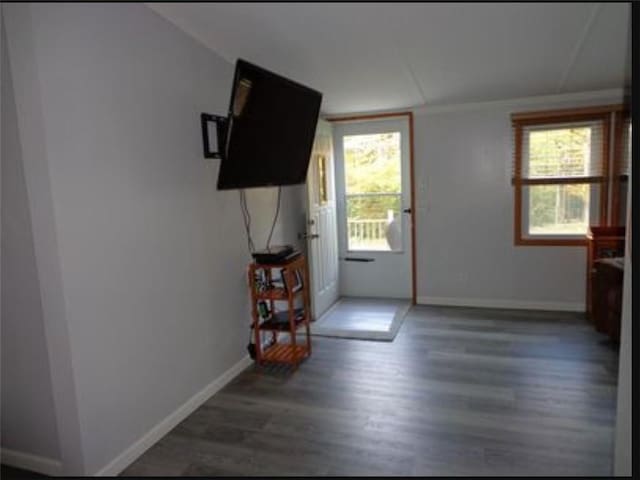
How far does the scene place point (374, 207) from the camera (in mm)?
4602

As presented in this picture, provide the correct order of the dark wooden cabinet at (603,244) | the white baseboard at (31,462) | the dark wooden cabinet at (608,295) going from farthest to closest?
1. the dark wooden cabinet at (603,244)
2. the dark wooden cabinet at (608,295)
3. the white baseboard at (31,462)

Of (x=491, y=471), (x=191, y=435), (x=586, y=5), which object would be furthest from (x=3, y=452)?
(x=586, y=5)

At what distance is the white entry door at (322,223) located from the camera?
12.7ft

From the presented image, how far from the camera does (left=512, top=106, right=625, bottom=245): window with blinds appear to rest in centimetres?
375

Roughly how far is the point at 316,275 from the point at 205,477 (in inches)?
87.2

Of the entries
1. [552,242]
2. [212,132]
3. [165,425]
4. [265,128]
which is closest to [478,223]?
[552,242]

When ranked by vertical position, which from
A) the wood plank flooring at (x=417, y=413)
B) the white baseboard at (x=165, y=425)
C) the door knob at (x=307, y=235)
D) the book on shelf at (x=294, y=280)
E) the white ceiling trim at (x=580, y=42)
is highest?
the white ceiling trim at (x=580, y=42)

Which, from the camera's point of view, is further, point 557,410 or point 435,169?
point 435,169

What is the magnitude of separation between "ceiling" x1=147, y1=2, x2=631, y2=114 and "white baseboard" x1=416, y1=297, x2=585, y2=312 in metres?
1.88

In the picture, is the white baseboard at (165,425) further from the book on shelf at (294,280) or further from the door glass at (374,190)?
the door glass at (374,190)

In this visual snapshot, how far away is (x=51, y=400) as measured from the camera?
6.28ft

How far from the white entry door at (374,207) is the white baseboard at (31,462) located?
325 centimetres

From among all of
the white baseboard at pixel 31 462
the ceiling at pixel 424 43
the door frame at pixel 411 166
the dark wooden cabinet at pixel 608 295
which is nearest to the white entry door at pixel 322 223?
the door frame at pixel 411 166

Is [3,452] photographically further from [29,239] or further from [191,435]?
[29,239]
